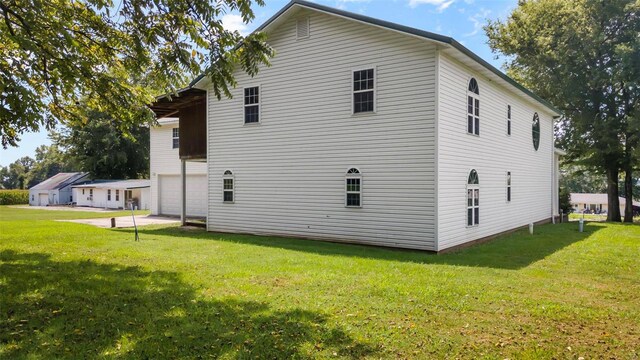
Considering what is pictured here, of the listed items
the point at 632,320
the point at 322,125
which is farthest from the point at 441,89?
the point at 632,320

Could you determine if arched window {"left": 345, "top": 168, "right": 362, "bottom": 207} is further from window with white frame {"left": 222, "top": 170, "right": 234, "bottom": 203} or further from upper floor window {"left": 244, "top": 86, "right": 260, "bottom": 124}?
window with white frame {"left": 222, "top": 170, "right": 234, "bottom": 203}

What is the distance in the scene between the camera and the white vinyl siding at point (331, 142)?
465 inches

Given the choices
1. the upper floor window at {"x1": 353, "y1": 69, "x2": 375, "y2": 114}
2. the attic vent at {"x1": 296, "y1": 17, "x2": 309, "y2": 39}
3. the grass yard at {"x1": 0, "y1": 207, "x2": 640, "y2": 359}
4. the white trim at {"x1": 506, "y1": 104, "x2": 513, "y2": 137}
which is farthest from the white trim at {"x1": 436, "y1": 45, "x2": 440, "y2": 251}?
the white trim at {"x1": 506, "y1": 104, "x2": 513, "y2": 137}

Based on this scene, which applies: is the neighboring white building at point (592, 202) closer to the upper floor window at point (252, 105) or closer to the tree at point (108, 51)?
the upper floor window at point (252, 105)

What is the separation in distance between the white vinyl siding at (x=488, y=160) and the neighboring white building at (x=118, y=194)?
96.8ft

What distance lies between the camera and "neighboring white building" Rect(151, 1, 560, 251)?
463 inches

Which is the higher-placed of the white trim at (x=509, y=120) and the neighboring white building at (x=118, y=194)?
the white trim at (x=509, y=120)

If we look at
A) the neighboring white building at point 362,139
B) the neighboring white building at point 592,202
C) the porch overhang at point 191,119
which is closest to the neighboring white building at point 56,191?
the porch overhang at point 191,119

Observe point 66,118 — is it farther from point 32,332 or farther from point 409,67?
point 409,67

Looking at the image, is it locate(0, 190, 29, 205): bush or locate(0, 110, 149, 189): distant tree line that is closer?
locate(0, 110, 149, 189): distant tree line

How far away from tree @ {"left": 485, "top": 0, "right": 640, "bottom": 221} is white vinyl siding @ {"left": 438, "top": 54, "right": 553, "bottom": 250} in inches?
212

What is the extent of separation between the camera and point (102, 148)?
48.7 metres

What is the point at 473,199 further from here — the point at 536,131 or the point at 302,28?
the point at 536,131

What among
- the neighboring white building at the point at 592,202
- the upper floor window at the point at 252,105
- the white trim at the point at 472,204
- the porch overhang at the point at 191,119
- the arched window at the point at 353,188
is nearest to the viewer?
the arched window at the point at 353,188
